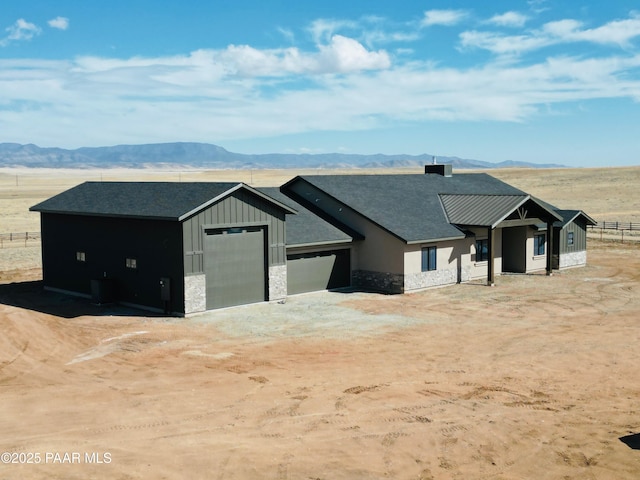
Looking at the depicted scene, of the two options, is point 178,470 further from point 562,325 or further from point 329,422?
point 562,325

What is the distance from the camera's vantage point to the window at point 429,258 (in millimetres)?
34062

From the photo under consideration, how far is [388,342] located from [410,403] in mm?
6522

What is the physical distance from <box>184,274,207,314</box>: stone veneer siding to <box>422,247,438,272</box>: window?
11403 mm

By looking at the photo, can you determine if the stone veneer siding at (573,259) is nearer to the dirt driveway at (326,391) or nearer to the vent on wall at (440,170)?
the vent on wall at (440,170)

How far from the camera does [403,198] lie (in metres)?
38.8

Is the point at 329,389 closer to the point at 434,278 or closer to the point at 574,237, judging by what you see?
the point at 434,278

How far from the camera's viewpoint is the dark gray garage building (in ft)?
90.6

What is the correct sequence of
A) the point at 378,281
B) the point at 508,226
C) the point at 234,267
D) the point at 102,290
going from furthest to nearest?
the point at 508,226
the point at 378,281
the point at 102,290
the point at 234,267

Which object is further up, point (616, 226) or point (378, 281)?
point (616, 226)

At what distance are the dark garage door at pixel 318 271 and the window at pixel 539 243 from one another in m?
12.1

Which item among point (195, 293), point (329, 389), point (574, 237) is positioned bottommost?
point (329, 389)

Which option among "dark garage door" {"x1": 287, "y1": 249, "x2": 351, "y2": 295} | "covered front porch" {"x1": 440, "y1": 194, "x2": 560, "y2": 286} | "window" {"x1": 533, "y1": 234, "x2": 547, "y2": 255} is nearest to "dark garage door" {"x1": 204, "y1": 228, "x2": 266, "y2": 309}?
"dark garage door" {"x1": 287, "y1": 249, "x2": 351, "y2": 295}

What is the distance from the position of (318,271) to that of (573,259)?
1749 cm

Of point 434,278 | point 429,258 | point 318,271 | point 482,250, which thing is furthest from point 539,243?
point 318,271
